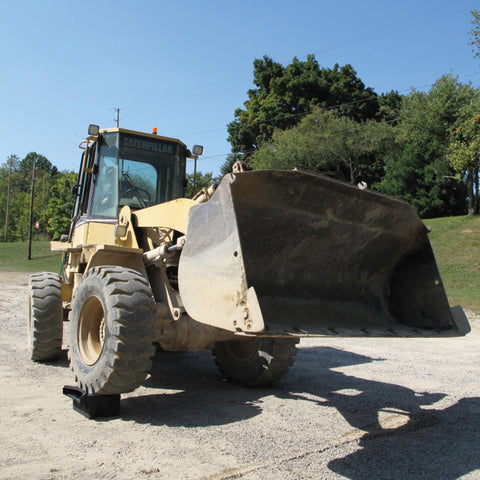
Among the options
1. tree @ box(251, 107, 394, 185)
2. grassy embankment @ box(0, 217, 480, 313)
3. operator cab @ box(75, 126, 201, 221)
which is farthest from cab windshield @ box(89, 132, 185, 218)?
tree @ box(251, 107, 394, 185)

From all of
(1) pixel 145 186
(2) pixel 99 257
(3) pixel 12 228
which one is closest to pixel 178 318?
(2) pixel 99 257

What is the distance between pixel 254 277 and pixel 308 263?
1.85ft

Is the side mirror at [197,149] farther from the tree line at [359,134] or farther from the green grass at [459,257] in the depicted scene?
the tree line at [359,134]

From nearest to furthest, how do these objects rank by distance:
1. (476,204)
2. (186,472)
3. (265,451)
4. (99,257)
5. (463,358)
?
1. (186,472)
2. (265,451)
3. (99,257)
4. (463,358)
5. (476,204)

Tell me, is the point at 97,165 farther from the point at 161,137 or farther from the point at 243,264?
the point at 243,264

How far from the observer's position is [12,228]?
8475cm

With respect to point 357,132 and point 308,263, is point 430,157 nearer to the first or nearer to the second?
point 357,132

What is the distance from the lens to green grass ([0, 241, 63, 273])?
3531cm

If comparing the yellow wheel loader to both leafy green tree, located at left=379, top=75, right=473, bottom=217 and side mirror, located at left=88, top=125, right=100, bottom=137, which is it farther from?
leafy green tree, located at left=379, top=75, right=473, bottom=217

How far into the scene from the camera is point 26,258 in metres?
43.2

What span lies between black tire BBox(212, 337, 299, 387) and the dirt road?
7.1 inches

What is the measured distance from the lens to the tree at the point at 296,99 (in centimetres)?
4469

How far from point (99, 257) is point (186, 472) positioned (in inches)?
110

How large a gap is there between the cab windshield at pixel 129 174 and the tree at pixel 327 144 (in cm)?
3202
